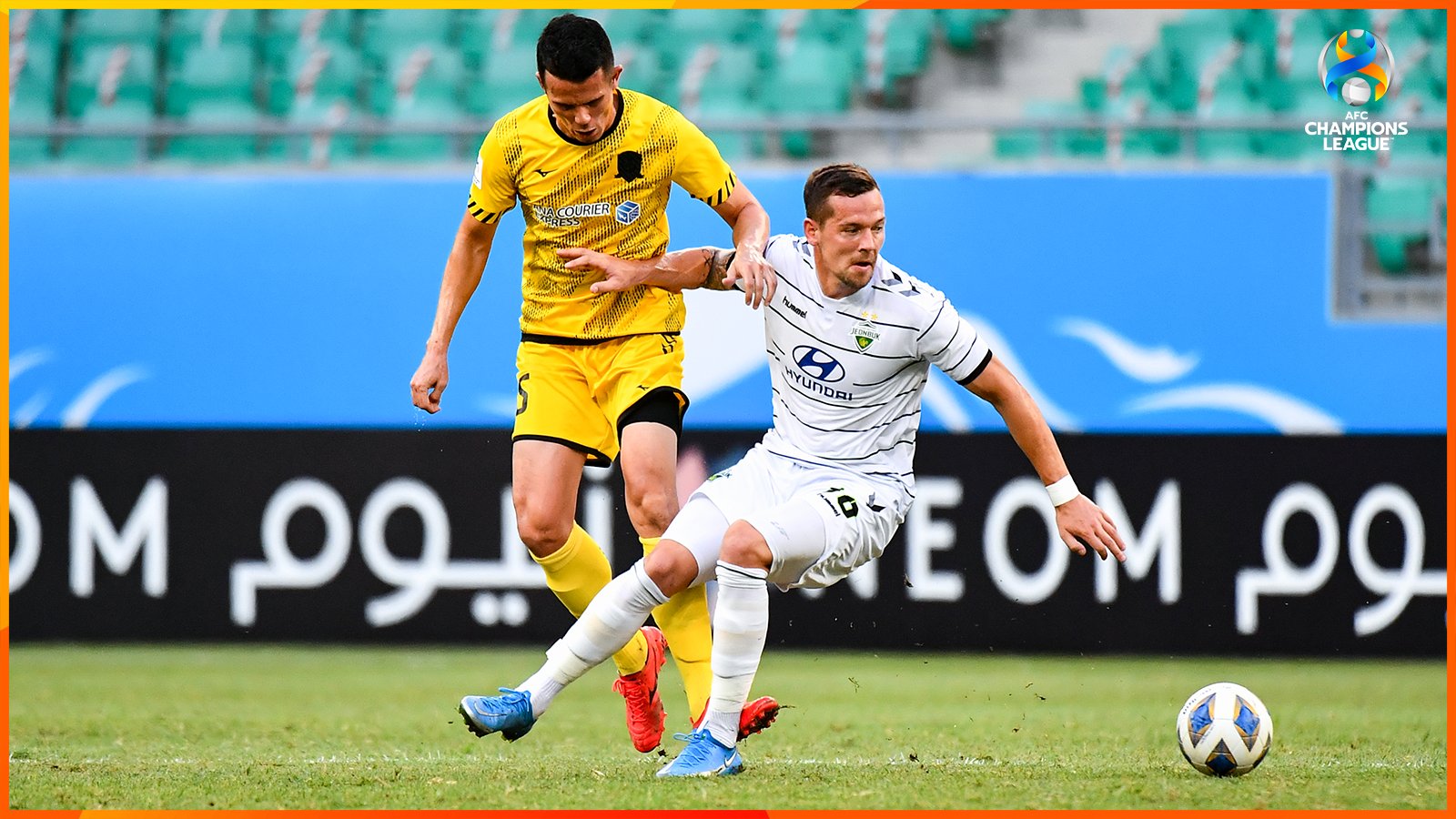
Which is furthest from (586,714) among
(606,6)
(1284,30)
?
(1284,30)

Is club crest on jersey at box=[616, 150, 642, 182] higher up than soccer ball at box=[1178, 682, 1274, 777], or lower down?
higher up

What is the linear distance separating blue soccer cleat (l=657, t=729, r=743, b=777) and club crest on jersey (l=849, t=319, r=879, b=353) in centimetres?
125

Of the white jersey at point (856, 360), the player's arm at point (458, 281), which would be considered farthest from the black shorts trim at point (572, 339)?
the white jersey at point (856, 360)

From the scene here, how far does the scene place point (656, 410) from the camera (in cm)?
552

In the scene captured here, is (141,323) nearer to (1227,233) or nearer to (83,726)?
(83,726)

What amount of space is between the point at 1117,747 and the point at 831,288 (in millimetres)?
2079

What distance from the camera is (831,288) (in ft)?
17.1

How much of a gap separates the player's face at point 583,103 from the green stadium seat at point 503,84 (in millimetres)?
6146

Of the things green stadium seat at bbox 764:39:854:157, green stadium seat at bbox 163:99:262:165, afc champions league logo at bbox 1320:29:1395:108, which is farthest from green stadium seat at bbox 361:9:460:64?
afc champions league logo at bbox 1320:29:1395:108

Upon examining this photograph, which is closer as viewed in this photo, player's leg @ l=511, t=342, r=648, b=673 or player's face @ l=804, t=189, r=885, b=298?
player's face @ l=804, t=189, r=885, b=298

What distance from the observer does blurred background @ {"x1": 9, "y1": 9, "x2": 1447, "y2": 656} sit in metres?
9.38

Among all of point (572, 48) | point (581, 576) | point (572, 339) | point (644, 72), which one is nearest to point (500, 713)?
point (581, 576)

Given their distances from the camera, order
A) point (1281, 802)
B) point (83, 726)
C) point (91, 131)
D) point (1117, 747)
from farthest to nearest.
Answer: point (91, 131) → point (83, 726) → point (1117, 747) → point (1281, 802)

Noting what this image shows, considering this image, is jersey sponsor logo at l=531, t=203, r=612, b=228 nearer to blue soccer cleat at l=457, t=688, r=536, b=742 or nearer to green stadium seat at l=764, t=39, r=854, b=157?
blue soccer cleat at l=457, t=688, r=536, b=742
